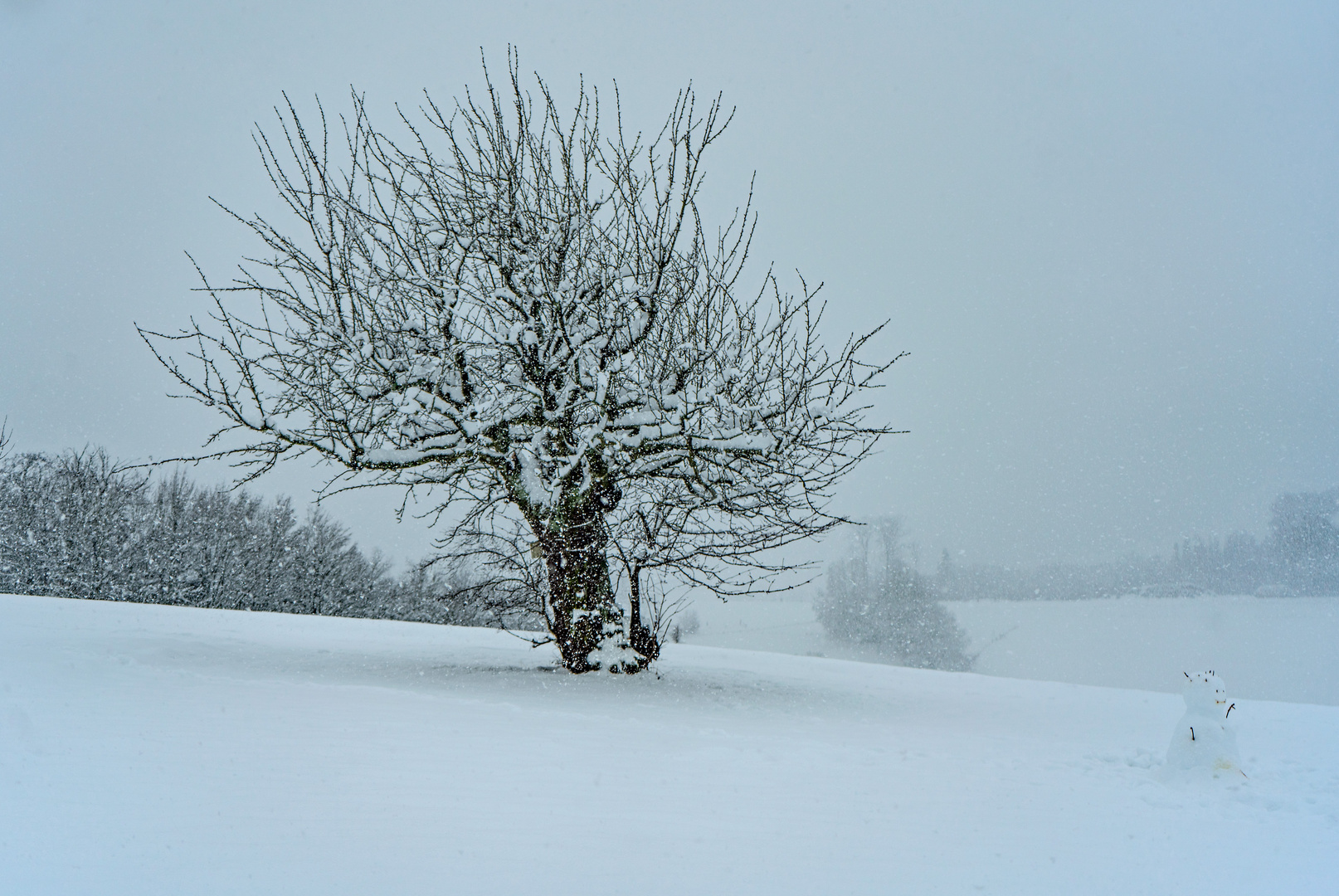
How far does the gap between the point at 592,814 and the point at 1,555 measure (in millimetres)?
30296

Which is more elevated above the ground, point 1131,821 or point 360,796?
point 360,796

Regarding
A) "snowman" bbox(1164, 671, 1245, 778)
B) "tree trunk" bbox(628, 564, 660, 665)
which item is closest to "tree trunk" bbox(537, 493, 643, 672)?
"tree trunk" bbox(628, 564, 660, 665)

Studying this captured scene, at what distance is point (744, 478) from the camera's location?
7129mm

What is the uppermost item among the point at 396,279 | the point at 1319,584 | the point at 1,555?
the point at 396,279

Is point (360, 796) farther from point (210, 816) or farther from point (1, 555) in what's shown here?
point (1, 555)

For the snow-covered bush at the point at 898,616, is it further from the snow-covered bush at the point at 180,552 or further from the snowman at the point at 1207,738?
the snowman at the point at 1207,738

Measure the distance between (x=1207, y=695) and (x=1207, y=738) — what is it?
266mm

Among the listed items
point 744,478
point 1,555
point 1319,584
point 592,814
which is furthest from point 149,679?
point 1319,584

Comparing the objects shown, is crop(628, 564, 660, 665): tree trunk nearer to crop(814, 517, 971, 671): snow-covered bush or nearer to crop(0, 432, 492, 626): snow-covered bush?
crop(0, 432, 492, 626): snow-covered bush

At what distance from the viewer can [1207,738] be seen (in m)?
4.62

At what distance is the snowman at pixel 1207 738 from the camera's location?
15.1ft

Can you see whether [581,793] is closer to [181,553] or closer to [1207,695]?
[1207,695]

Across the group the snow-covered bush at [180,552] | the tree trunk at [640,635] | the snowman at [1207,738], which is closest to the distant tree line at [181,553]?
the snow-covered bush at [180,552]

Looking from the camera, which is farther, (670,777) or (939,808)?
(670,777)
